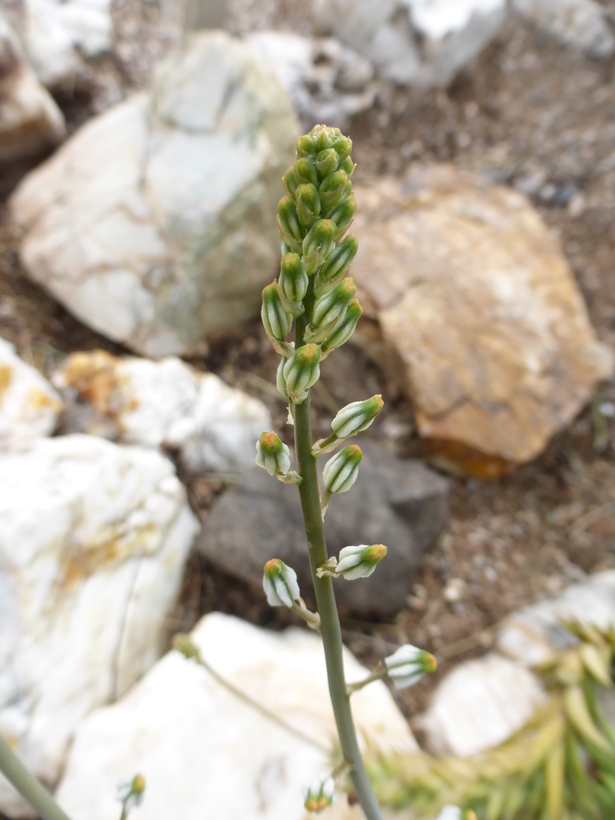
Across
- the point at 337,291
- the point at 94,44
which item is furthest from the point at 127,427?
the point at 94,44

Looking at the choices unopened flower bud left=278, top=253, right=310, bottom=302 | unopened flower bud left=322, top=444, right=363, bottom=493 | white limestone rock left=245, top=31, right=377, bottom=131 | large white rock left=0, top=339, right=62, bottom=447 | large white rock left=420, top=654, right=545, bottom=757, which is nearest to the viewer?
unopened flower bud left=278, top=253, right=310, bottom=302

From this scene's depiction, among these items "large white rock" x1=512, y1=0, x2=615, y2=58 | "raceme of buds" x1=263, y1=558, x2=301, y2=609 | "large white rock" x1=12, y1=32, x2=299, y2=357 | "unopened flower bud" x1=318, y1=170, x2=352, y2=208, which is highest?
"large white rock" x1=512, y1=0, x2=615, y2=58

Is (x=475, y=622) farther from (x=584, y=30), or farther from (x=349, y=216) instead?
(x=584, y=30)

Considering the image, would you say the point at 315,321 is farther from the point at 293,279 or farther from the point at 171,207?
the point at 171,207

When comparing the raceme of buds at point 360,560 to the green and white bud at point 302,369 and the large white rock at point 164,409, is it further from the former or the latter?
the large white rock at point 164,409

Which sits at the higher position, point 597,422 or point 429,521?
point 597,422

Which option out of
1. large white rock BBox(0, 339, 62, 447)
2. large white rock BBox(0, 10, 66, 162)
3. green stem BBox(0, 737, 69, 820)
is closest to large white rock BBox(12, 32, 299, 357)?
large white rock BBox(0, 10, 66, 162)

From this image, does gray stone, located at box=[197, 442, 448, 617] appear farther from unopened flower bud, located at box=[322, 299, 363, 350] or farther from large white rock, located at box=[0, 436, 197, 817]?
unopened flower bud, located at box=[322, 299, 363, 350]

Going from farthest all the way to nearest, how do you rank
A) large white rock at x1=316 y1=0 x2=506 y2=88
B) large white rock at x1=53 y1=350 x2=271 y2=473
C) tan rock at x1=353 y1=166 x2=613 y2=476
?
1. large white rock at x1=316 y1=0 x2=506 y2=88
2. tan rock at x1=353 y1=166 x2=613 y2=476
3. large white rock at x1=53 y1=350 x2=271 y2=473
